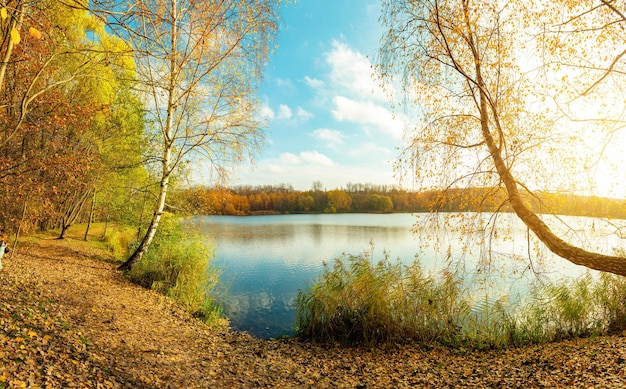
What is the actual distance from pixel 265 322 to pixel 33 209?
677 centimetres

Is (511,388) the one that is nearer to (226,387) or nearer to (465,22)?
(226,387)

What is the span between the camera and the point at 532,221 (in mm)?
4730

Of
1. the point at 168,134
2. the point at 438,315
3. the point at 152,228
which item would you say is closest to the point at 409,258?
the point at 438,315

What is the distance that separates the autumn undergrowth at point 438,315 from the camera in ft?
23.0

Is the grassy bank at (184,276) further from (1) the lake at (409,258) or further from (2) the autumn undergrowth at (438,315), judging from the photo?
(2) the autumn undergrowth at (438,315)

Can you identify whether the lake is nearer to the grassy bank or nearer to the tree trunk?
the grassy bank

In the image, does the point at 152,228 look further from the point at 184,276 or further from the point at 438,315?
the point at 438,315

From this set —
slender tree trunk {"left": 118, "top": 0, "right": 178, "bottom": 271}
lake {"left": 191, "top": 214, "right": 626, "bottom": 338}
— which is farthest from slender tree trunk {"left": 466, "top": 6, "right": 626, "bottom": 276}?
slender tree trunk {"left": 118, "top": 0, "right": 178, "bottom": 271}

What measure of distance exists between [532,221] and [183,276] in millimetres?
8293

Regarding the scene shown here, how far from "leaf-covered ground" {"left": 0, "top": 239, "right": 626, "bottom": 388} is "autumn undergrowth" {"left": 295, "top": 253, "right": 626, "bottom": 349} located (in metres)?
0.45

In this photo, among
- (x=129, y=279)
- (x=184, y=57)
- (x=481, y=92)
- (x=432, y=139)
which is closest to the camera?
(x=481, y=92)

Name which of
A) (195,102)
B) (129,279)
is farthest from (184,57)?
(129,279)

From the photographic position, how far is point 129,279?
8.69 meters

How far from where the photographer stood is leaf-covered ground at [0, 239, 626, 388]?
144 inches
